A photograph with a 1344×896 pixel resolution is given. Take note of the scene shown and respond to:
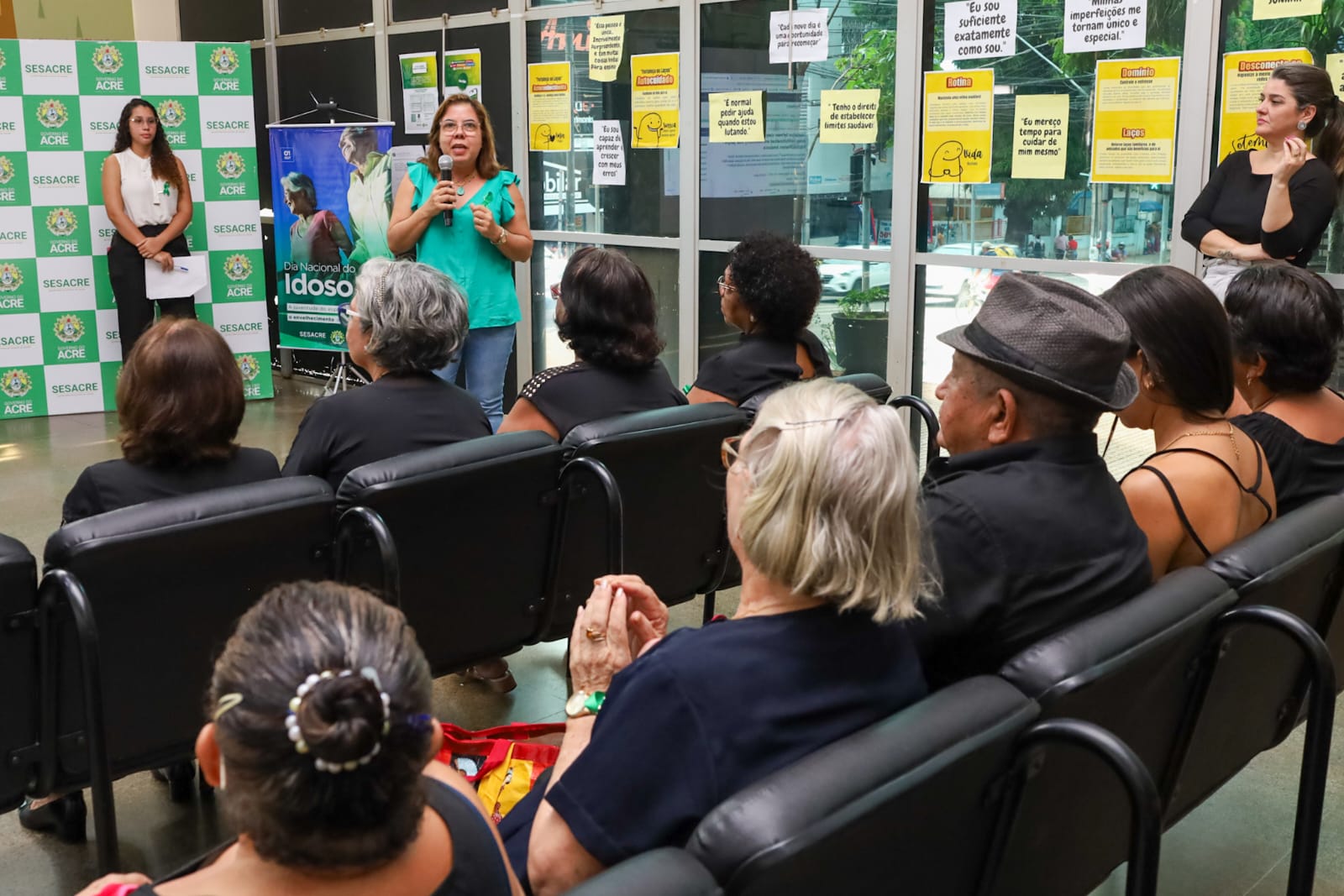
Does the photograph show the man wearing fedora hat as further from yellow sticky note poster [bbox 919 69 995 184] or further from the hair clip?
yellow sticky note poster [bbox 919 69 995 184]

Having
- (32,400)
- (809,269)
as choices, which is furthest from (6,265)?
(809,269)

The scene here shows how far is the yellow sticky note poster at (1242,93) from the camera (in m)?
4.09

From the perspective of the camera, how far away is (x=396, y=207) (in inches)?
193

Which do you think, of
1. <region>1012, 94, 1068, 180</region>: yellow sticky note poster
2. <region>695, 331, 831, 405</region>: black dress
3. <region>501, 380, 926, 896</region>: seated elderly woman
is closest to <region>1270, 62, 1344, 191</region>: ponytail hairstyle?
<region>1012, 94, 1068, 180</region>: yellow sticky note poster

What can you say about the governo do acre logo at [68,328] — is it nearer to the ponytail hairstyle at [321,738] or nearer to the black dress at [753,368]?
the black dress at [753,368]

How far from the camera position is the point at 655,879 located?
1.02 metres

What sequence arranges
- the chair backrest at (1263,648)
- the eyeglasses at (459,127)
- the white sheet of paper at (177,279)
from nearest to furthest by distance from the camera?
1. the chair backrest at (1263,648)
2. the eyeglasses at (459,127)
3. the white sheet of paper at (177,279)

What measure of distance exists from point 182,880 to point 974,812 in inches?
30.5

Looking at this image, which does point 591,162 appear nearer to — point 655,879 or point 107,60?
point 107,60

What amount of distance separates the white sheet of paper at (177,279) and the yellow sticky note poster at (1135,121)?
4.70 m

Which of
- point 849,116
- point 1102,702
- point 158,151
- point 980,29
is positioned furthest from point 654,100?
point 1102,702

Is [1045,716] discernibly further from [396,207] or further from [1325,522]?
[396,207]

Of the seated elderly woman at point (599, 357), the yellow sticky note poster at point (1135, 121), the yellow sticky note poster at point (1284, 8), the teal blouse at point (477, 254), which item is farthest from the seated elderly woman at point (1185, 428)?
the teal blouse at point (477, 254)

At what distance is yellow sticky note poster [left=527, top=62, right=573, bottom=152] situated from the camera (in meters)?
6.46
